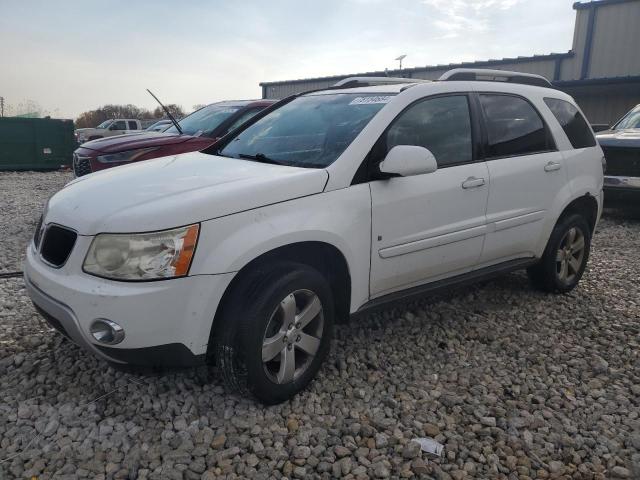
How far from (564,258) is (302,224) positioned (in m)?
2.87

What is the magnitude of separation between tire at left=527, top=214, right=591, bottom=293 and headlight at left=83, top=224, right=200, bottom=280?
315 cm

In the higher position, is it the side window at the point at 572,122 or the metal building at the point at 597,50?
the metal building at the point at 597,50

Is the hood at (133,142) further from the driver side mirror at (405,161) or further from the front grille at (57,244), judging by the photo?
the driver side mirror at (405,161)

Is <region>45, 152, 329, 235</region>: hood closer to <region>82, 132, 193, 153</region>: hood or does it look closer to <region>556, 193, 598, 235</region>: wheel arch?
<region>556, 193, 598, 235</region>: wheel arch

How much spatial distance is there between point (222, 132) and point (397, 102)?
3.59 m

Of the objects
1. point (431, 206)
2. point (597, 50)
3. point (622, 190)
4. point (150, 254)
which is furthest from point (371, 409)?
point (597, 50)

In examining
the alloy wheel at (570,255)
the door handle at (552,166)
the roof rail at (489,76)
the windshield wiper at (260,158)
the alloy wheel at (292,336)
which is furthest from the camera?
the alloy wheel at (570,255)

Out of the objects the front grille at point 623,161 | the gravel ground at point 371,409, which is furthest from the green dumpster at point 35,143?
the front grille at point 623,161

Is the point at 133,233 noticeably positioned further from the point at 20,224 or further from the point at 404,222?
the point at 20,224

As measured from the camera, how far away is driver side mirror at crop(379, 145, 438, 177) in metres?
2.99

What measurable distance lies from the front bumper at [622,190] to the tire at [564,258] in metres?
3.78

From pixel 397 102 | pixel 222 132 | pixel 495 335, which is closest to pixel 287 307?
pixel 397 102

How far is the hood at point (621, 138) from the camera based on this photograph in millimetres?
7664

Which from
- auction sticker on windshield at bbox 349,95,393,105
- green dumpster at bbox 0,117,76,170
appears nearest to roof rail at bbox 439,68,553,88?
auction sticker on windshield at bbox 349,95,393,105
